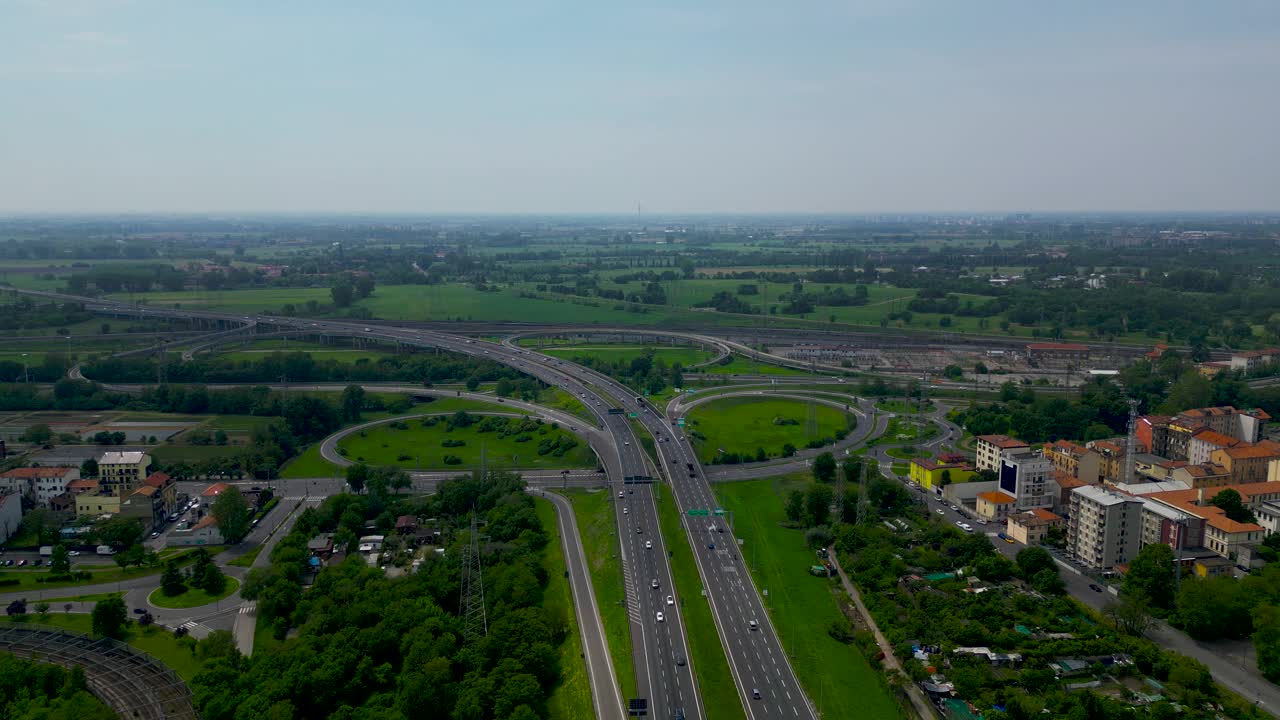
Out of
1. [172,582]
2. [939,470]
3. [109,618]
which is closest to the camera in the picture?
[109,618]

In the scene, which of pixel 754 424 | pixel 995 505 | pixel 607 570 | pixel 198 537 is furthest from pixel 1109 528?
pixel 198 537

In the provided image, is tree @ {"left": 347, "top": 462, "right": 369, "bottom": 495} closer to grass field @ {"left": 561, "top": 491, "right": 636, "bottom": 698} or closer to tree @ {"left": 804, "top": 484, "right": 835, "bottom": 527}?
grass field @ {"left": 561, "top": 491, "right": 636, "bottom": 698}

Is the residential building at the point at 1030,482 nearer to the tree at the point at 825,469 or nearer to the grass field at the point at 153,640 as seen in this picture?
the tree at the point at 825,469

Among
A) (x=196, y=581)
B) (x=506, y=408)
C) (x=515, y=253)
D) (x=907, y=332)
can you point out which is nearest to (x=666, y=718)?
(x=196, y=581)

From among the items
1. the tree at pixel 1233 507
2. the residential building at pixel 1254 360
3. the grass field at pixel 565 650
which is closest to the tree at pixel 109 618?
the grass field at pixel 565 650

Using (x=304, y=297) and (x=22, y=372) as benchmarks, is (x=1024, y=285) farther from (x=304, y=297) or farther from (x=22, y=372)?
(x=22, y=372)

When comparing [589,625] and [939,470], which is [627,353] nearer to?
[939,470]
